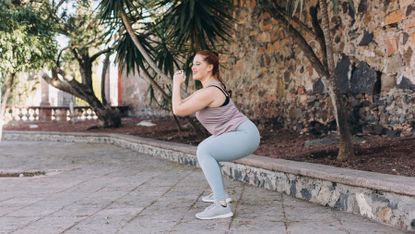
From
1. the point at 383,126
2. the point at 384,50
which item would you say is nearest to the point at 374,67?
the point at 384,50

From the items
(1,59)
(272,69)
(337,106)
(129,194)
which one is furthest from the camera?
(272,69)

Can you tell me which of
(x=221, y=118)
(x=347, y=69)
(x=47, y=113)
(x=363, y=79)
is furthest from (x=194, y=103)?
(x=47, y=113)

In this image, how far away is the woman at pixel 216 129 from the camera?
351cm

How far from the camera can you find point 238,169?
18.6ft

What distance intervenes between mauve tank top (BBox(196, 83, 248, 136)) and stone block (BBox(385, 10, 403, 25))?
332cm

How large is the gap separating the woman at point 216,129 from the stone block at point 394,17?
10.8 ft

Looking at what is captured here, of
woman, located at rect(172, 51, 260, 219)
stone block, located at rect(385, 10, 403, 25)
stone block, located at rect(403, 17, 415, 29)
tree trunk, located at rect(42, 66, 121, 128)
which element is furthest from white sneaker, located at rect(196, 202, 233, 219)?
tree trunk, located at rect(42, 66, 121, 128)

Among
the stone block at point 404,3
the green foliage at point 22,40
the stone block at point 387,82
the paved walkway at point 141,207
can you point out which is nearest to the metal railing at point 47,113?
the green foliage at point 22,40

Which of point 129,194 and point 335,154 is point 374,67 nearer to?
point 335,154

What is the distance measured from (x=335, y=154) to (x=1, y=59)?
5048 millimetres

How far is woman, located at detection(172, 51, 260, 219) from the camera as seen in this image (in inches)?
138

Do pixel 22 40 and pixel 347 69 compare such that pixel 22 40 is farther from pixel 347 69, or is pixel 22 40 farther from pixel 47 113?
pixel 47 113

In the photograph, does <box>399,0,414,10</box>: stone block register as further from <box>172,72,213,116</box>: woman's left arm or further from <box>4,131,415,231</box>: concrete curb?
<box>172,72,213,116</box>: woman's left arm

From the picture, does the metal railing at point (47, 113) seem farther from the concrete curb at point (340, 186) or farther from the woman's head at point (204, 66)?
the woman's head at point (204, 66)
